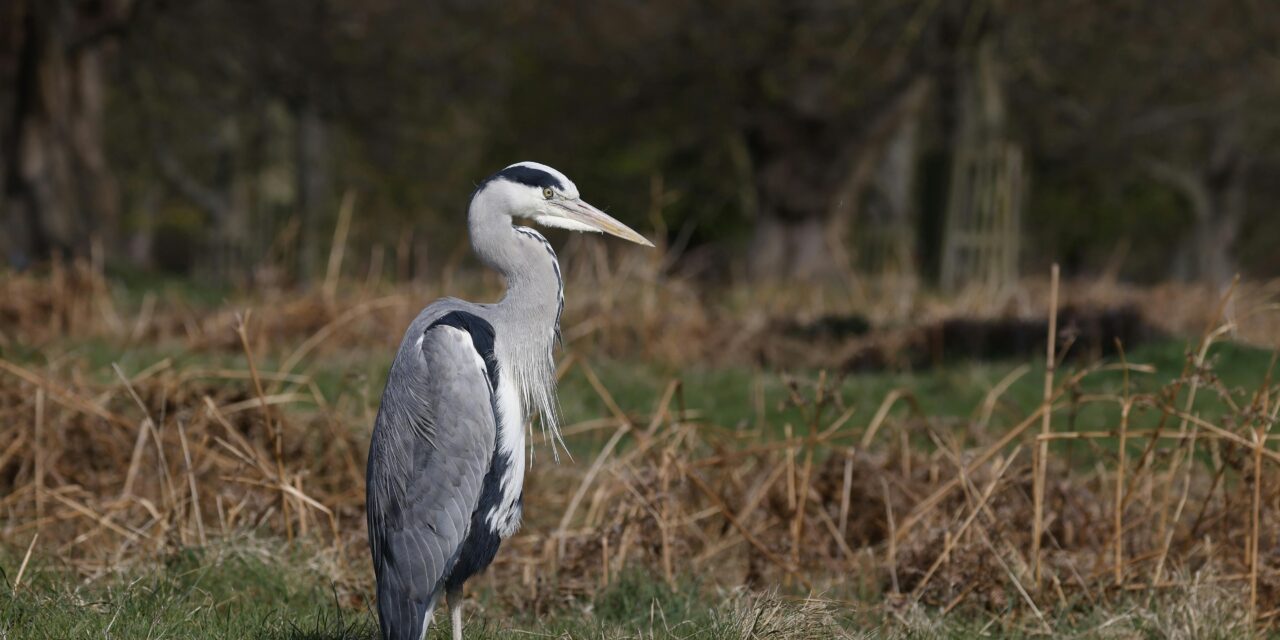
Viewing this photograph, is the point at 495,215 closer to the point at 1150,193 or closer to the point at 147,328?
the point at 147,328

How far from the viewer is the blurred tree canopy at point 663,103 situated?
1653 cm

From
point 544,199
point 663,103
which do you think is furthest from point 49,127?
point 544,199

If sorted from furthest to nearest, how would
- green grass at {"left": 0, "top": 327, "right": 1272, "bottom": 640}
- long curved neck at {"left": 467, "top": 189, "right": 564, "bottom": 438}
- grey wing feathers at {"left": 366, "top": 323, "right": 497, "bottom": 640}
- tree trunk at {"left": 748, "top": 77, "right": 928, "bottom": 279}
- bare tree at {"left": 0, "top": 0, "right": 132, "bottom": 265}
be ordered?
tree trunk at {"left": 748, "top": 77, "right": 928, "bottom": 279} → bare tree at {"left": 0, "top": 0, "right": 132, "bottom": 265} → green grass at {"left": 0, "top": 327, "right": 1272, "bottom": 640} → long curved neck at {"left": 467, "top": 189, "right": 564, "bottom": 438} → grey wing feathers at {"left": 366, "top": 323, "right": 497, "bottom": 640}

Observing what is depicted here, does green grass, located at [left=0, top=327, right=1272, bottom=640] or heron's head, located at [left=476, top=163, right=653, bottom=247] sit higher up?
heron's head, located at [left=476, top=163, right=653, bottom=247]

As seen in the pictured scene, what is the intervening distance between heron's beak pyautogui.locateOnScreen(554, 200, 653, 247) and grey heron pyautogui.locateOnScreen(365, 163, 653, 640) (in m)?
0.02

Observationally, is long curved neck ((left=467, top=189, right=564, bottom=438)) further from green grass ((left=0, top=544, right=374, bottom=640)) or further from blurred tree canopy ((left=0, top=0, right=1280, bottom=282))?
blurred tree canopy ((left=0, top=0, right=1280, bottom=282))

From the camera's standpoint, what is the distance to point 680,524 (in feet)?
19.9

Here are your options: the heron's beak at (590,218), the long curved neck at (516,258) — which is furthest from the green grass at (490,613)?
the heron's beak at (590,218)

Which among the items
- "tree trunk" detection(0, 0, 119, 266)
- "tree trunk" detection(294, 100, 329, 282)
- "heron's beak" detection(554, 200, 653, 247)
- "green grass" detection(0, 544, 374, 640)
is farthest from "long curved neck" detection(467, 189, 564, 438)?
"tree trunk" detection(294, 100, 329, 282)

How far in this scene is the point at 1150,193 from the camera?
1425 inches

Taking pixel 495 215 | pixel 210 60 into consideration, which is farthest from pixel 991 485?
pixel 210 60

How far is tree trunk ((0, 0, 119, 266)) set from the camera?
52.2 feet

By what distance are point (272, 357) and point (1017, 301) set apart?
259 inches

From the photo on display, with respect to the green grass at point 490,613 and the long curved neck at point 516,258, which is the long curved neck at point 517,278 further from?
the green grass at point 490,613
